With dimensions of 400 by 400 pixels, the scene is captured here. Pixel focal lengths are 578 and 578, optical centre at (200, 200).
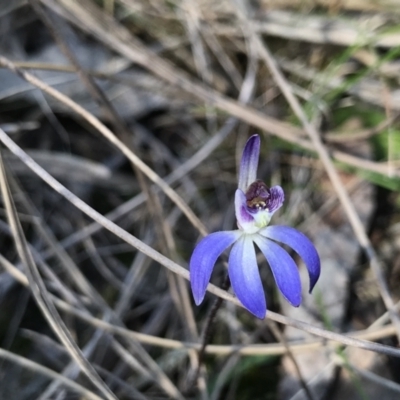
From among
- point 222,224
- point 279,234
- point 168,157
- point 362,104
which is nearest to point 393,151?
point 362,104

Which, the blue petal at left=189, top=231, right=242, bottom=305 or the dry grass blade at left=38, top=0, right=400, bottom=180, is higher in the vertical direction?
the dry grass blade at left=38, top=0, right=400, bottom=180

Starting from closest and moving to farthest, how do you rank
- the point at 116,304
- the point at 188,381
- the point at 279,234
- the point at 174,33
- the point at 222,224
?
the point at 279,234, the point at 188,381, the point at 116,304, the point at 222,224, the point at 174,33

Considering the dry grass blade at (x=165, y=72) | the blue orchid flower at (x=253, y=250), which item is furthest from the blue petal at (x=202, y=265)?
the dry grass blade at (x=165, y=72)

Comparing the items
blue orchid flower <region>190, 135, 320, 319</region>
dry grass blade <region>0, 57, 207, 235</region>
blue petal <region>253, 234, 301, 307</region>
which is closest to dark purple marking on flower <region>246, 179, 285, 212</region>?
blue orchid flower <region>190, 135, 320, 319</region>

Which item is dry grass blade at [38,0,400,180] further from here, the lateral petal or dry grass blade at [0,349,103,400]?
dry grass blade at [0,349,103,400]

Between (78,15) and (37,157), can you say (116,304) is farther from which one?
(78,15)

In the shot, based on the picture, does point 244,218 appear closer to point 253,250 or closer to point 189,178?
point 253,250

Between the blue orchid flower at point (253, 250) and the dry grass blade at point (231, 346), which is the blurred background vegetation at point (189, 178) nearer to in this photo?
the dry grass blade at point (231, 346)

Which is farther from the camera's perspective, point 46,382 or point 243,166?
point 46,382
